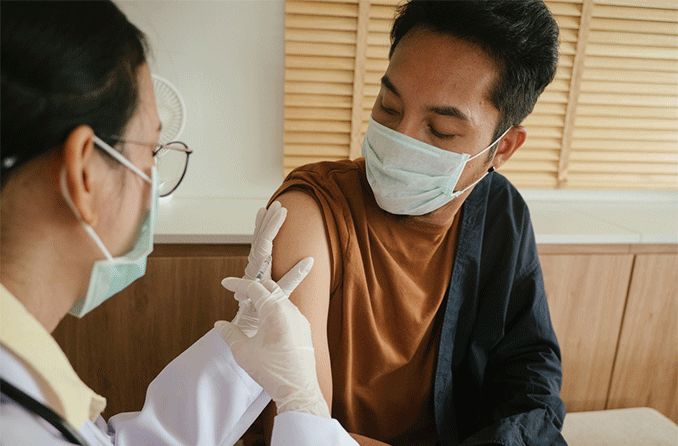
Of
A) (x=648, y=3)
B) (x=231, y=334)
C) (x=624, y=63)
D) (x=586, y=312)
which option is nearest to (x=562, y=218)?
(x=586, y=312)

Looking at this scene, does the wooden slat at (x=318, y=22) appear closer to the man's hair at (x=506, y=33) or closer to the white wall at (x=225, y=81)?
the white wall at (x=225, y=81)

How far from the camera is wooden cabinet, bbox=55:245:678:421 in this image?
1.54m

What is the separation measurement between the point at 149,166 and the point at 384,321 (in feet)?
2.35

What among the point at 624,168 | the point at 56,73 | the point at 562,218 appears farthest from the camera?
the point at 624,168

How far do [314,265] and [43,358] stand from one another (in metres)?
0.57

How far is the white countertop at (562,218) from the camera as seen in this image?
5.12 ft

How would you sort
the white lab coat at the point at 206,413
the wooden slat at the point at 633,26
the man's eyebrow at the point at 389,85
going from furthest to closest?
the wooden slat at the point at 633,26 → the man's eyebrow at the point at 389,85 → the white lab coat at the point at 206,413

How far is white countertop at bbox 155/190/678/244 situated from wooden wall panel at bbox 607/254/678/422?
0.12m

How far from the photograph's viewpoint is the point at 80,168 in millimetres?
583

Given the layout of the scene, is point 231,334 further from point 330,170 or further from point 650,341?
point 650,341

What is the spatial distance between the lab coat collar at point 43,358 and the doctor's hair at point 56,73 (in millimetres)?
161

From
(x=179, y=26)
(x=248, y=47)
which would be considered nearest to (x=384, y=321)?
(x=248, y=47)

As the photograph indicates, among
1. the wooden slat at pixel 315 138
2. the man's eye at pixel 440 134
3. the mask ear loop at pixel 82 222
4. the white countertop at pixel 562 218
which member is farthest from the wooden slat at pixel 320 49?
the mask ear loop at pixel 82 222

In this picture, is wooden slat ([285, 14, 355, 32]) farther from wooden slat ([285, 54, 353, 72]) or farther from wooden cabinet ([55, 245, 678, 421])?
wooden cabinet ([55, 245, 678, 421])
